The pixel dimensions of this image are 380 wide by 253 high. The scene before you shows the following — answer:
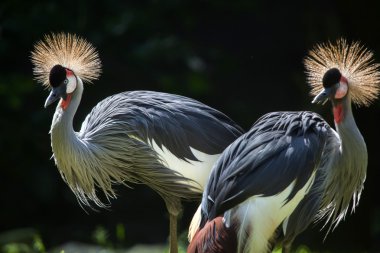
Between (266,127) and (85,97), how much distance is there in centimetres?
306

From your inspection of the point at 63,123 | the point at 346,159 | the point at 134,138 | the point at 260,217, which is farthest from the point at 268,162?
the point at 63,123

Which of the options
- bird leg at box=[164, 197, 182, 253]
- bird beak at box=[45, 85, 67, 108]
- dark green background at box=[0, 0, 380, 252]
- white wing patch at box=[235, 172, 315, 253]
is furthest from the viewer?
dark green background at box=[0, 0, 380, 252]

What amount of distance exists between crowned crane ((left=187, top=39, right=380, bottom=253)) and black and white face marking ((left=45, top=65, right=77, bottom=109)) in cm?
90

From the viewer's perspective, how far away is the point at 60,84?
3701 millimetres

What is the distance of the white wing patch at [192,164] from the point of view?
3713 mm

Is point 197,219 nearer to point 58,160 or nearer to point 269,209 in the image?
point 269,209

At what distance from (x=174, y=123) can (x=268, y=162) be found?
2.74 ft

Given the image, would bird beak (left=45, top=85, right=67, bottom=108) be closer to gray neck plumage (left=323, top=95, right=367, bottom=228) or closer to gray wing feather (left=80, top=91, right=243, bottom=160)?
gray wing feather (left=80, top=91, right=243, bottom=160)

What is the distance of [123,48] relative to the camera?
19.8 feet

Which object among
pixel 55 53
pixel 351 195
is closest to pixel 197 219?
pixel 351 195

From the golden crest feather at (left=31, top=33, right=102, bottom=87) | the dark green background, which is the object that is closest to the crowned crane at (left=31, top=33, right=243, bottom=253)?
the golden crest feather at (left=31, top=33, right=102, bottom=87)

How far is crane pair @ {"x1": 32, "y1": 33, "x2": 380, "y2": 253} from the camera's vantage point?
9.73 feet

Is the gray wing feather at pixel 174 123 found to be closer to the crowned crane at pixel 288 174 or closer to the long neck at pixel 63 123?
the long neck at pixel 63 123

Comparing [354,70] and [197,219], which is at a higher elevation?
[354,70]
